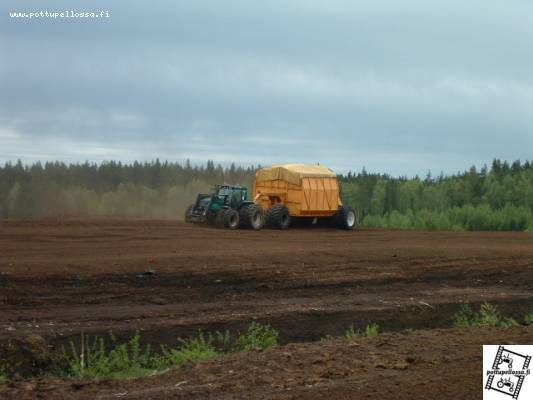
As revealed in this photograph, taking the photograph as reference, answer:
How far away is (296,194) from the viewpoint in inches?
1478

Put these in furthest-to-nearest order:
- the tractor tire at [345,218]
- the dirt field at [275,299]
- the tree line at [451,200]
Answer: the tree line at [451,200] → the tractor tire at [345,218] → the dirt field at [275,299]

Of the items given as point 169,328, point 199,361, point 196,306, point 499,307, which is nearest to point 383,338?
point 199,361

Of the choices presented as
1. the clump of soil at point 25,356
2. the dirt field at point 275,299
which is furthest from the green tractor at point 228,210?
the clump of soil at point 25,356

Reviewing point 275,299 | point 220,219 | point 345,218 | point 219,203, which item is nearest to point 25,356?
point 275,299

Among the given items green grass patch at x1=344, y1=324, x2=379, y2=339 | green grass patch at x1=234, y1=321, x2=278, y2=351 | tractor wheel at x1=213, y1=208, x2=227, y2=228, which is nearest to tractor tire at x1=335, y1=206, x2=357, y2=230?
tractor wheel at x1=213, y1=208, x2=227, y2=228

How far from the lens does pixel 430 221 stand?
1935 inches

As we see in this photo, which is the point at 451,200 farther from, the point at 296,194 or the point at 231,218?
the point at 231,218

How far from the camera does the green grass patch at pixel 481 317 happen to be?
1658 centimetres

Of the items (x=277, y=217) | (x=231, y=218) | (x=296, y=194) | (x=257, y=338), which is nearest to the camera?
(x=257, y=338)

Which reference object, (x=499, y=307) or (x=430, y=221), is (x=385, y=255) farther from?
(x=430, y=221)

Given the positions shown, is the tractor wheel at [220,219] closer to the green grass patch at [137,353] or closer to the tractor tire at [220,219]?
the tractor tire at [220,219]

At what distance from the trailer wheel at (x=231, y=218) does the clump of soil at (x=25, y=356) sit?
2130 centimetres

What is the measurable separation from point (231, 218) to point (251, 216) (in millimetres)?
863

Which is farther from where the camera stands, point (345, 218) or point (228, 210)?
point (345, 218)
